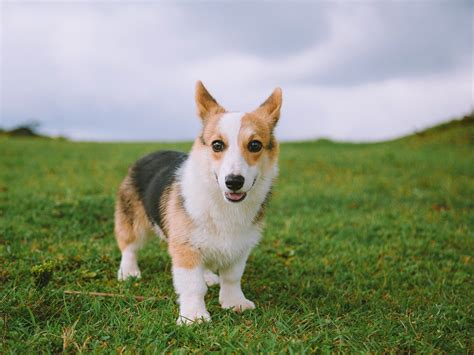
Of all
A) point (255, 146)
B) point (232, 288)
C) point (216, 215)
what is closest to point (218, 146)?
point (255, 146)

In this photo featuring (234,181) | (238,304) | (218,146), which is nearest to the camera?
(234,181)

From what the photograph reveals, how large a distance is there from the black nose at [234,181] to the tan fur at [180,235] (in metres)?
0.65

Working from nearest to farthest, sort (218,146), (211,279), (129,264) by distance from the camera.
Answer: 1. (218,146)
2. (129,264)
3. (211,279)

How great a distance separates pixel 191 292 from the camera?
3.59 m

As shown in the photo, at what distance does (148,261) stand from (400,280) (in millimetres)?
2708

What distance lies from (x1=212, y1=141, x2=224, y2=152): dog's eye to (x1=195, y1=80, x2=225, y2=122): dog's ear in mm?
470

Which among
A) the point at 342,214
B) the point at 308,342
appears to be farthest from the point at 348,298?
the point at 342,214

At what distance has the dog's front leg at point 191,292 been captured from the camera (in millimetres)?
3496

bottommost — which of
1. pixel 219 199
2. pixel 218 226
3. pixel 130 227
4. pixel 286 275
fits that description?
pixel 286 275

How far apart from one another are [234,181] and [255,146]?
1.41 ft

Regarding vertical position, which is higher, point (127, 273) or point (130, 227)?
point (130, 227)

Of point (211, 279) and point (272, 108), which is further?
point (211, 279)

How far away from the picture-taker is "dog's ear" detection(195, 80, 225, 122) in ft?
12.9

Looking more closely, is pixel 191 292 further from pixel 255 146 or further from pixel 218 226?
pixel 255 146
